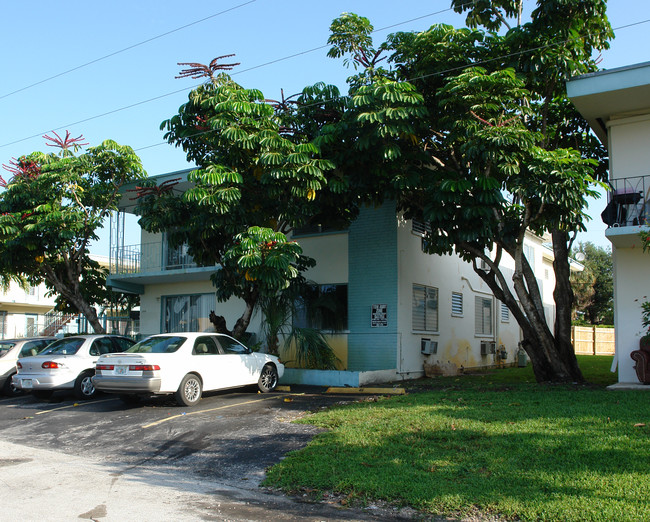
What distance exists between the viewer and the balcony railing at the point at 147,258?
21547 millimetres

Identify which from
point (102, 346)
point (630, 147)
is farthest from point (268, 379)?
point (630, 147)

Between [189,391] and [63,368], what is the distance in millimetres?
3501

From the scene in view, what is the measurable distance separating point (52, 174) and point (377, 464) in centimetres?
1520

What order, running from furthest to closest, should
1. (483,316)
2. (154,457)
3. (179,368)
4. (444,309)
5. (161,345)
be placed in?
1. (483,316)
2. (444,309)
3. (161,345)
4. (179,368)
5. (154,457)

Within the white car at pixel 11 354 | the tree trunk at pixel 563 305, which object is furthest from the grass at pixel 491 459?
the white car at pixel 11 354

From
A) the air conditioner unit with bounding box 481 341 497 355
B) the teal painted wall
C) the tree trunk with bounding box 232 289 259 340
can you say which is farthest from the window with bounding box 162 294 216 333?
the air conditioner unit with bounding box 481 341 497 355

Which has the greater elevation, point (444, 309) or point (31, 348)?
point (444, 309)

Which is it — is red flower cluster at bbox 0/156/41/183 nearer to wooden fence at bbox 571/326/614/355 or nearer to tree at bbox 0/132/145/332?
tree at bbox 0/132/145/332

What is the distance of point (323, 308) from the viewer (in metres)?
18.3

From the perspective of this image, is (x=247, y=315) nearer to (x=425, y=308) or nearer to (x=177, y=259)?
(x=425, y=308)

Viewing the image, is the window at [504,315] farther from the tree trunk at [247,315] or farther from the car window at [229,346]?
the car window at [229,346]

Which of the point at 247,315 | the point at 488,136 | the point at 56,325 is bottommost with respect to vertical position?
the point at 56,325

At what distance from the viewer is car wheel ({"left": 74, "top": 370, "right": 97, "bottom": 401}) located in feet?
46.3

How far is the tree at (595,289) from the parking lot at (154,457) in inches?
1372
